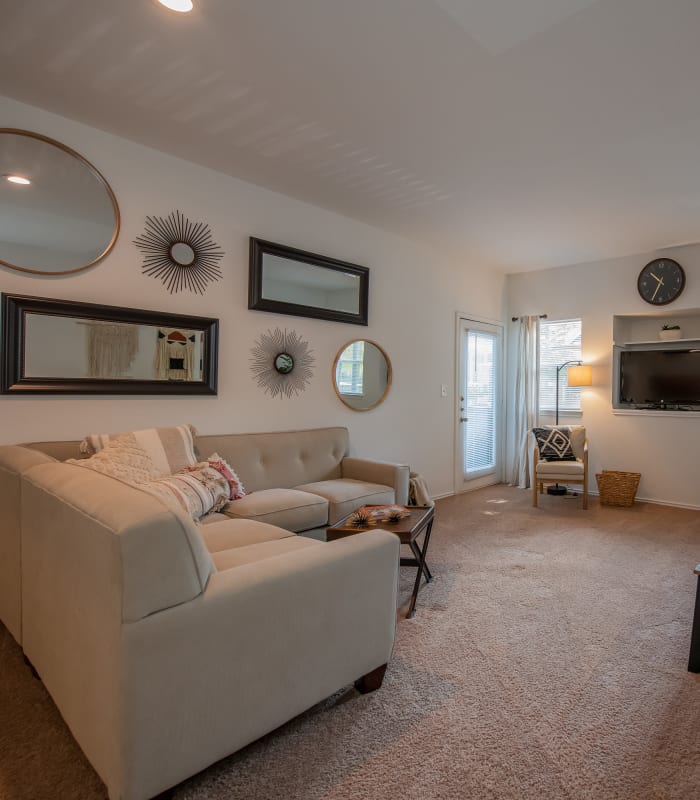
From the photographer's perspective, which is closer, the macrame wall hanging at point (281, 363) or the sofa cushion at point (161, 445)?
the sofa cushion at point (161, 445)

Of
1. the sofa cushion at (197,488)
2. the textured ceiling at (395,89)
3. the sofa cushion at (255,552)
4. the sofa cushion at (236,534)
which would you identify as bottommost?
the sofa cushion at (236,534)

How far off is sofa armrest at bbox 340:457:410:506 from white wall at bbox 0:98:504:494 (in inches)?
20.9

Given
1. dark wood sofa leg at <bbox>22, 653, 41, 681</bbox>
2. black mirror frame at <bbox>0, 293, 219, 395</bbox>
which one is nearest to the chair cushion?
black mirror frame at <bbox>0, 293, 219, 395</bbox>

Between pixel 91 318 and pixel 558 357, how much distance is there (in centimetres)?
498

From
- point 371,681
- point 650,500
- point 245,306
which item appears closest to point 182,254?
point 245,306

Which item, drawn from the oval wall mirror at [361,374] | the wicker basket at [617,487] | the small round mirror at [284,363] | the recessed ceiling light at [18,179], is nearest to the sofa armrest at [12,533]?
the recessed ceiling light at [18,179]

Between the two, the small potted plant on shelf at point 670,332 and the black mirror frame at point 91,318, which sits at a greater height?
the small potted plant on shelf at point 670,332

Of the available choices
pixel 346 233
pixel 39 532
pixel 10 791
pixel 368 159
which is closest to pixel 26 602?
pixel 39 532

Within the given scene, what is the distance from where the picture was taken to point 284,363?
3.80 m

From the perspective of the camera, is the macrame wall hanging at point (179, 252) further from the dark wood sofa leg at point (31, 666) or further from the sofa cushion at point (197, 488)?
the dark wood sofa leg at point (31, 666)

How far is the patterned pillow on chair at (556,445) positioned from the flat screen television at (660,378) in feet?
2.79

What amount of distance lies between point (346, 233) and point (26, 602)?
137 inches

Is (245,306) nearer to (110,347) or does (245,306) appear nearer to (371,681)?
(110,347)

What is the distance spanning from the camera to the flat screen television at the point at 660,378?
505 cm
